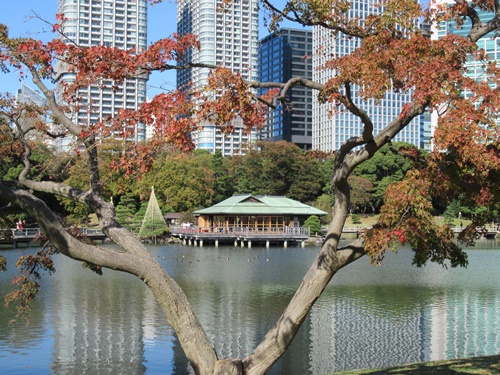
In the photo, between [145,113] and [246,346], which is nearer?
[145,113]

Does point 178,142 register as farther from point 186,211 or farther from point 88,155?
point 186,211

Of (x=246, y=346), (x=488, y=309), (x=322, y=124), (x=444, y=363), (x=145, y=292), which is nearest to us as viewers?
(x=444, y=363)

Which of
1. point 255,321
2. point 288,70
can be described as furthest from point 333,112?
point 288,70

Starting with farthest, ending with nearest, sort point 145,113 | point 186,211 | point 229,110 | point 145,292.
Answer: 1. point 186,211
2. point 145,292
3. point 145,113
4. point 229,110

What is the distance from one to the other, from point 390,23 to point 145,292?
51.3ft

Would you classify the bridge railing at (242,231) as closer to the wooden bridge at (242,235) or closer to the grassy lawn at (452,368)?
the wooden bridge at (242,235)

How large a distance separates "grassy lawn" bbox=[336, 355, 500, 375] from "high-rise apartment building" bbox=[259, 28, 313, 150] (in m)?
98.7

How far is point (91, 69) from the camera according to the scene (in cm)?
646

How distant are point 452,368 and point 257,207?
38.1m

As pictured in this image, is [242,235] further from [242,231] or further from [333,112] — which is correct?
[333,112]

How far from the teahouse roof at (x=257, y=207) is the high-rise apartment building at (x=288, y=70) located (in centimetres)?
6030

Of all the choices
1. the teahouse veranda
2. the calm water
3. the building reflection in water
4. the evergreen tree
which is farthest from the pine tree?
the building reflection in water

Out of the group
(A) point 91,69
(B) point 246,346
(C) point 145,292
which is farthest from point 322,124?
(A) point 91,69

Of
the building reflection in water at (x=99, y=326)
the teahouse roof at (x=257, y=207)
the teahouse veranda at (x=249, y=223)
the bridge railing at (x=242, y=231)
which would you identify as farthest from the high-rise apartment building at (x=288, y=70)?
the building reflection in water at (x=99, y=326)
